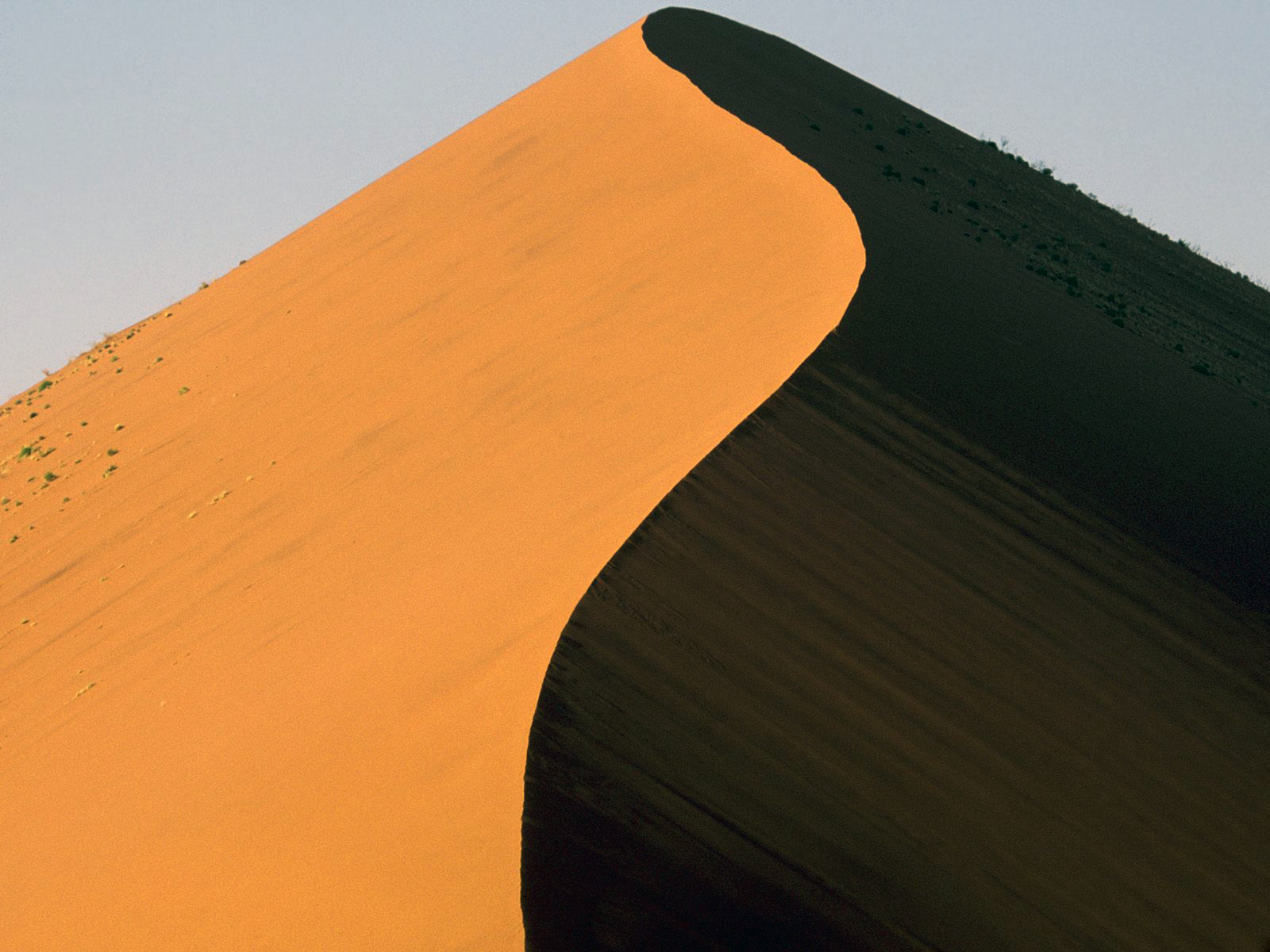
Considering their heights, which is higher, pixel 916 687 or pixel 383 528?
pixel 916 687

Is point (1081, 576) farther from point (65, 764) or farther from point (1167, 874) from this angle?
point (65, 764)

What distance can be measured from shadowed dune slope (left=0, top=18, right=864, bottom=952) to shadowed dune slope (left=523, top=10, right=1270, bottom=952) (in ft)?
1.11

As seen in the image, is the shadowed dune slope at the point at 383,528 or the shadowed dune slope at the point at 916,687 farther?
the shadowed dune slope at the point at 383,528

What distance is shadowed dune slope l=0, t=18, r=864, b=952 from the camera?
17.3ft

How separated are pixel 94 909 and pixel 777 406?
156 inches

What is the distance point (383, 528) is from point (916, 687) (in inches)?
157

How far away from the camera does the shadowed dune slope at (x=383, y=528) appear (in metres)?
5.26

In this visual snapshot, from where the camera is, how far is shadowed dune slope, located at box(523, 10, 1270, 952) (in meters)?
4.90

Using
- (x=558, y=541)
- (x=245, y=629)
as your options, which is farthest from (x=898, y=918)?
(x=245, y=629)

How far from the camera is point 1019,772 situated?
19.5ft

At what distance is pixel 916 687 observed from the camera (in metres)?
6.03

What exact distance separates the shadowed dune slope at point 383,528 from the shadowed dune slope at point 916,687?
0.34m

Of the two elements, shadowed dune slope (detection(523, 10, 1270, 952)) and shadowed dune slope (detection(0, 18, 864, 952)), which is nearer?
shadowed dune slope (detection(523, 10, 1270, 952))

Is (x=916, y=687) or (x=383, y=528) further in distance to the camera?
(x=383, y=528)
